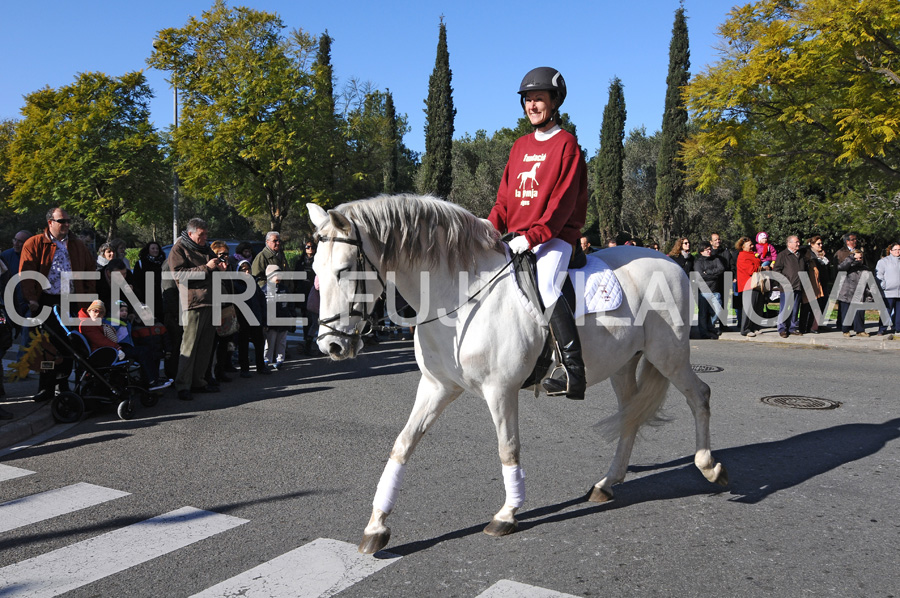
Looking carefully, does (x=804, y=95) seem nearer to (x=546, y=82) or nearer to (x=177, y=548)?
(x=546, y=82)

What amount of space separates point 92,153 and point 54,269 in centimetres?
2917

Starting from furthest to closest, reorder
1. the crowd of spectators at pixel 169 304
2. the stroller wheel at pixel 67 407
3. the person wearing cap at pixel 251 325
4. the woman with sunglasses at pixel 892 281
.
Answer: the woman with sunglasses at pixel 892 281 → the person wearing cap at pixel 251 325 → the crowd of spectators at pixel 169 304 → the stroller wheel at pixel 67 407

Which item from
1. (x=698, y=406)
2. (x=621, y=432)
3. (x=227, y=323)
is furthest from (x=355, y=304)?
(x=227, y=323)

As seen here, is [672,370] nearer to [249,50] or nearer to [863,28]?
[863,28]

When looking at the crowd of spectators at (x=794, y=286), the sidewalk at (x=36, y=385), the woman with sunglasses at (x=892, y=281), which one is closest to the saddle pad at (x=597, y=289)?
the sidewalk at (x=36, y=385)

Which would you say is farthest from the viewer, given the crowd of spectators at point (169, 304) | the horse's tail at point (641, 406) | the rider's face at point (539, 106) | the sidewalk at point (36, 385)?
the crowd of spectators at point (169, 304)

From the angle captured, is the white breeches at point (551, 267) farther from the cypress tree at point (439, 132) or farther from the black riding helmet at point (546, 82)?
the cypress tree at point (439, 132)

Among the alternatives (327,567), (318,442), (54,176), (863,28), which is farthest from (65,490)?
(54,176)

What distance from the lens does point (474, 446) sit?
6012 millimetres

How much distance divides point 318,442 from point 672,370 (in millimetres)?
3152

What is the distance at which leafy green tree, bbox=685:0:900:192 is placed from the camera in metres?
14.4

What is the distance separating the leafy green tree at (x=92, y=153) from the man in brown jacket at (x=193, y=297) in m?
26.7

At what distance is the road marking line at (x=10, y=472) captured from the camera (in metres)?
5.37

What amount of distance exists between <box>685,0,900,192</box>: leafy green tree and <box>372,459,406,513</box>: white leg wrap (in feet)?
45.1
